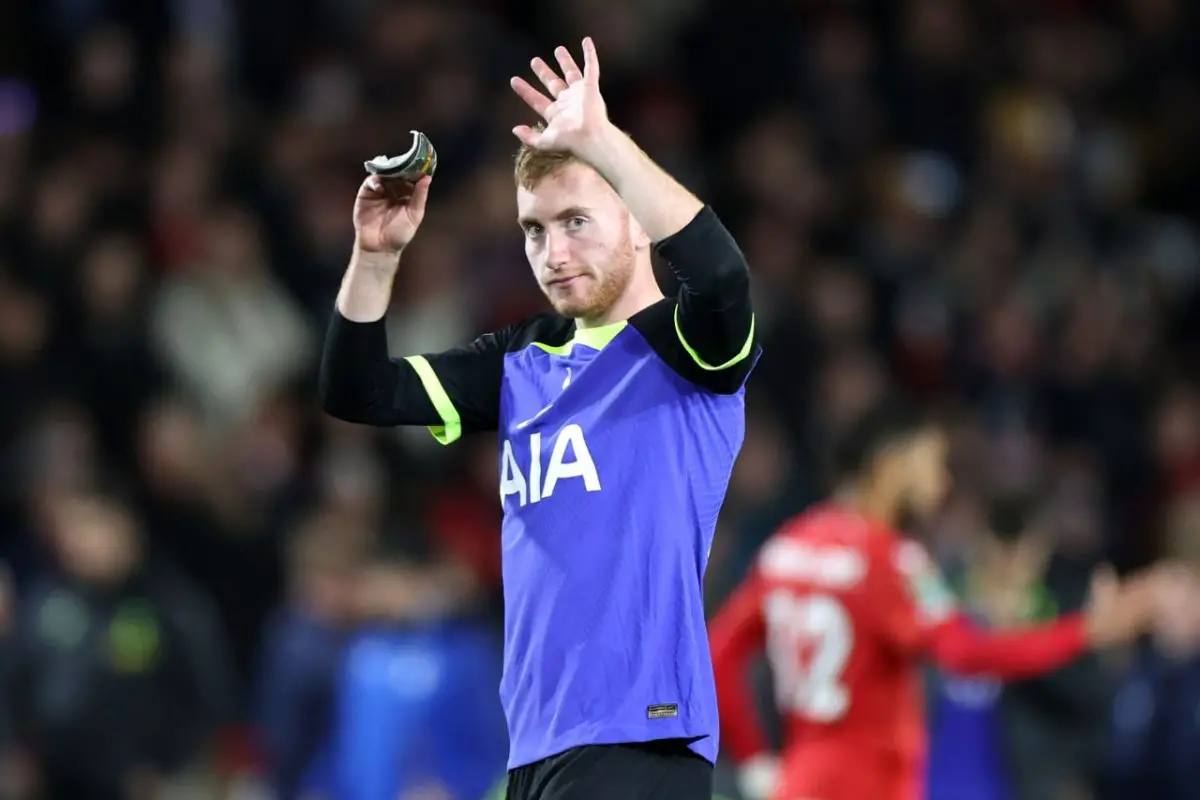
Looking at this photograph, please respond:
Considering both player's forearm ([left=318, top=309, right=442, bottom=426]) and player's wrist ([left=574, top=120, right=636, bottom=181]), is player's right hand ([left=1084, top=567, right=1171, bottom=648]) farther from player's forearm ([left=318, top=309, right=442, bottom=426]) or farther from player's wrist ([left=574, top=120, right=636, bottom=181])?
player's wrist ([left=574, top=120, right=636, bottom=181])

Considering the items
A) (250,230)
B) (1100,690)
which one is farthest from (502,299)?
(1100,690)

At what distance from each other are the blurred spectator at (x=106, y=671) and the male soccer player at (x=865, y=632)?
12.8 ft

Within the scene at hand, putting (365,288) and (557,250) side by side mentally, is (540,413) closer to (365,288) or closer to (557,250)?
(557,250)

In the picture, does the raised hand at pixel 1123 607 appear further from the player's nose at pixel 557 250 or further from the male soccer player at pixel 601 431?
the player's nose at pixel 557 250

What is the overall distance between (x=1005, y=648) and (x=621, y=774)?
121 inches

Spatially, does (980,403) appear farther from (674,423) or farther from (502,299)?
(674,423)

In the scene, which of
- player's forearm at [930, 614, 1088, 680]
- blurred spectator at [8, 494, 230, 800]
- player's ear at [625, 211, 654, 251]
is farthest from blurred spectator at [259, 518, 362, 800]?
player's ear at [625, 211, 654, 251]

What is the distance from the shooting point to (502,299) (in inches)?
474

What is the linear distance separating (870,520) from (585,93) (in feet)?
11.6

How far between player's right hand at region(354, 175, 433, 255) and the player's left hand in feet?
1.47

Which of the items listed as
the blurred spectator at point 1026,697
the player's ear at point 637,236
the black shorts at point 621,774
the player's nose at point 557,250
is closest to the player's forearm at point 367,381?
the player's nose at point 557,250

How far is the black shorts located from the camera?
407cm

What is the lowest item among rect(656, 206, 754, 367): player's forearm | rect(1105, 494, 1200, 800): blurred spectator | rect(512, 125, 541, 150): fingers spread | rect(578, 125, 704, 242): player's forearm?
rect(1105, 494, 1200, 800): blurred spectator

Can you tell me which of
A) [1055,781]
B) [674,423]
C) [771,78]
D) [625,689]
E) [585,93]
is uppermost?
[771,78]
